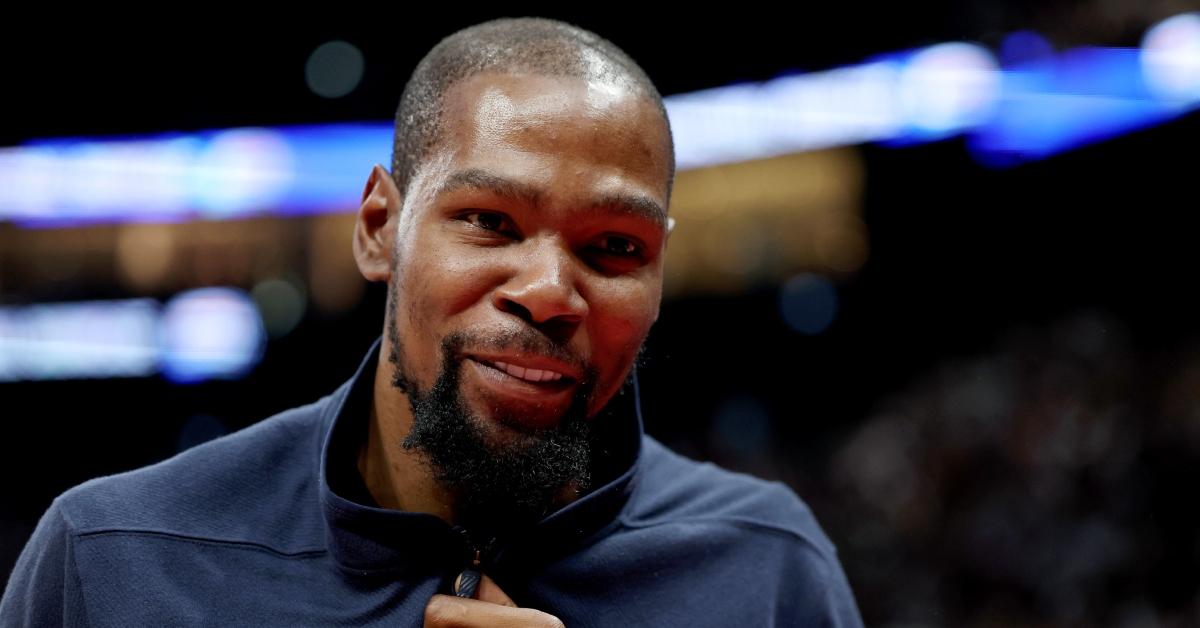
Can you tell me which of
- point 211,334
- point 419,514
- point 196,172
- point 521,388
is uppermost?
point 521,388

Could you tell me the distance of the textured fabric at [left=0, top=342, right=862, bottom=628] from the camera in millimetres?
1414

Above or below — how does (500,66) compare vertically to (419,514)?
above


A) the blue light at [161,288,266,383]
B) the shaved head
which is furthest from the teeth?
the blue light at [161,288,266,383]

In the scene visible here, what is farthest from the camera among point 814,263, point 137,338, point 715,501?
point 137,338

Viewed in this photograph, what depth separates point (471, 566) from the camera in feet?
4.83

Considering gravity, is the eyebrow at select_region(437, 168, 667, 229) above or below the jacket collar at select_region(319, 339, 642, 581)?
above

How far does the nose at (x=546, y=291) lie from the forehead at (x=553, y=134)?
0.27ft

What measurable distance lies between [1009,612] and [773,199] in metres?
3.40

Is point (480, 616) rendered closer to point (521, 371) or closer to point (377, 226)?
point (521, 371)

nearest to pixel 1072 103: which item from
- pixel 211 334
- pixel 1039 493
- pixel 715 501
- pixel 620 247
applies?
pixel 1039 493

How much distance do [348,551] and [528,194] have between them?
53 cm

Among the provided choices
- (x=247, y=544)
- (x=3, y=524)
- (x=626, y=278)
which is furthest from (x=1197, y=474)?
(x=3, y=524)

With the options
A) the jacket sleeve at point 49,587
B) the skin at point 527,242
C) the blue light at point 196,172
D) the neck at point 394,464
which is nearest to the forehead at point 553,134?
the skin at point 527,242

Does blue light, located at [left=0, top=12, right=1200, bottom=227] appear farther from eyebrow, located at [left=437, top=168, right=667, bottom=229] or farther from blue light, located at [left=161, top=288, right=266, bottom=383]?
eyebrow, located at [left=437, top=168, right=667, bottom=229]
